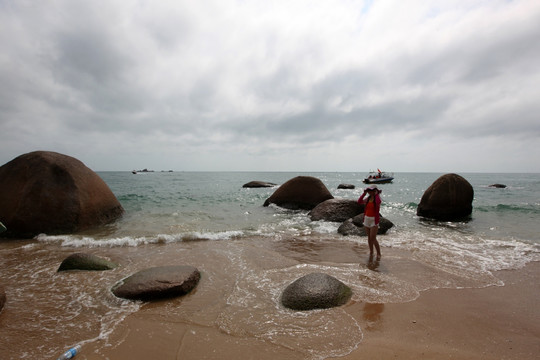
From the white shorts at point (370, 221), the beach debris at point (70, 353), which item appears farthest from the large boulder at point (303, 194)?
the beach debris at point (70, 353)

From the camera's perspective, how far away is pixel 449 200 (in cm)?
1220

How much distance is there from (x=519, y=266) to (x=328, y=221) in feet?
20.1

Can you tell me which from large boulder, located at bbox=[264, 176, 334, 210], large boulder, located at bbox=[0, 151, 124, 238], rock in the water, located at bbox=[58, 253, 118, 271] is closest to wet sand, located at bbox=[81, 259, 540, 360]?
rock in the water, located at bbox=[58, 253, 118, 271]

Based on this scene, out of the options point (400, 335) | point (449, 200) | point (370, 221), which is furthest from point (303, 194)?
point (400, 335)

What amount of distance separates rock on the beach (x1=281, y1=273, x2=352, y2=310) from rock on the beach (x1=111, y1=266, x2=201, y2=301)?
1.68m

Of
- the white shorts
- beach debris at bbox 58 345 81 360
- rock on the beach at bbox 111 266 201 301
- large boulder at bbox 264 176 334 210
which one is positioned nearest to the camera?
beach debris at bbox 58 345 81 360

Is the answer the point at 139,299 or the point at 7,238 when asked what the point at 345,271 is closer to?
the point at 139,299

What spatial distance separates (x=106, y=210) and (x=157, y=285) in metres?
7.43

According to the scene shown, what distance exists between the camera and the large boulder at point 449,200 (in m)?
12.2

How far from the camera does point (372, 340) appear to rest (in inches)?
119

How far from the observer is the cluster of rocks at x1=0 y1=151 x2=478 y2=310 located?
409 cm

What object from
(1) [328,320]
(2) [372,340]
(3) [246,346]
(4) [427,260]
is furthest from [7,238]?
(4) [427,260]

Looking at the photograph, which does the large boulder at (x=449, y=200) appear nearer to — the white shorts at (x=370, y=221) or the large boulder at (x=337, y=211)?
the large boulder at (x=337, y=211)

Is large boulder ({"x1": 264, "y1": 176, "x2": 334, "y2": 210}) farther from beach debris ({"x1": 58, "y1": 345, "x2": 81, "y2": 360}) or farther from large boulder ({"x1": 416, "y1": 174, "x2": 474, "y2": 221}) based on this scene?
beach debris ({"x1": 58, "y1": 345, "x2": 81, "y2": 360})
